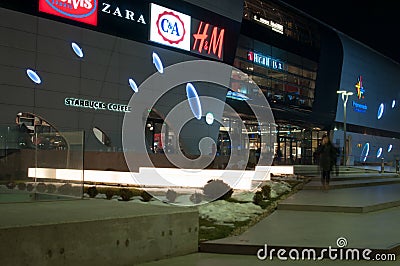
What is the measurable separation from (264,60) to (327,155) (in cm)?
3214

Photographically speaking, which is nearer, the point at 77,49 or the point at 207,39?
the point at 77,49

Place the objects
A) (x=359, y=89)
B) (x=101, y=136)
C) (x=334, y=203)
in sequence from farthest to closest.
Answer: (x=359, y=89)
(x=101, y=136)
(x=334, y=203)

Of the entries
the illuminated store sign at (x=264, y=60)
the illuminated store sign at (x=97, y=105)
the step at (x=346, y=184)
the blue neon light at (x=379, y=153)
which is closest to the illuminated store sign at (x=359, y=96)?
the blue neon light at (x=379, y=153)

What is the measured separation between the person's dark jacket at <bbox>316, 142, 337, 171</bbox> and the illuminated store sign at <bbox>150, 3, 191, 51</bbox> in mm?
19516

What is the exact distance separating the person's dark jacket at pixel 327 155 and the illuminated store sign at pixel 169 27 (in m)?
19.5

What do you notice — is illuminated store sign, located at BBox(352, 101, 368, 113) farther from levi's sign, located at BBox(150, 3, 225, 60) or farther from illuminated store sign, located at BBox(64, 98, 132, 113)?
illuminated store sign, located at BBox(64, 98, 132, 113)

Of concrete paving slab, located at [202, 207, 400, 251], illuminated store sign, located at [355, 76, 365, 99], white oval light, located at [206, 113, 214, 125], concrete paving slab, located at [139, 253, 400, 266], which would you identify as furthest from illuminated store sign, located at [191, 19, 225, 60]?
illuminated store sign, located at [355, 76, 365, 99]

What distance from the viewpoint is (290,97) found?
5062cm

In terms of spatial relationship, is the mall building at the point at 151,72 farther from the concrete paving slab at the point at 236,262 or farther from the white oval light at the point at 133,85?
the concrete paving slab at the point at 236,262

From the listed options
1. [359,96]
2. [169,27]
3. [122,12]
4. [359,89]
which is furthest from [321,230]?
[359,96]

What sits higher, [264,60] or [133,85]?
[264,60]

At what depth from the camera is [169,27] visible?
33.7 m

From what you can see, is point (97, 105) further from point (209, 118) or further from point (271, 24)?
point (271, 24)

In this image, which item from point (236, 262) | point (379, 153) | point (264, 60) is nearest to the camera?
point (236, 262)
